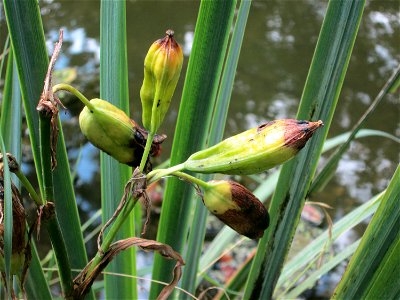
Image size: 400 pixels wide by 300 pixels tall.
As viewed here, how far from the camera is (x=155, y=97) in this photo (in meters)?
0.37

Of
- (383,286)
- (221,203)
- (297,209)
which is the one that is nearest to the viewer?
(221,203)

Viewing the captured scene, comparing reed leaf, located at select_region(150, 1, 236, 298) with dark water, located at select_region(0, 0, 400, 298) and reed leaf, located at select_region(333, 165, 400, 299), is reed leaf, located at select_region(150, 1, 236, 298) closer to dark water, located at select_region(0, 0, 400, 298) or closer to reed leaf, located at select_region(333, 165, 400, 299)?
reed leaf, located at select_region(333, 165, 400, 299)

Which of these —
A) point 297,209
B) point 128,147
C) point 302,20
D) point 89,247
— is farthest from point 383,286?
point 302,20

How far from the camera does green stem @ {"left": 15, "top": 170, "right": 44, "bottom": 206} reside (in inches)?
13.6

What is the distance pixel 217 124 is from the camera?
692 mm

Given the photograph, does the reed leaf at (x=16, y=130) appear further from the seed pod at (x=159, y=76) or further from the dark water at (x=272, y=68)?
the dark water at (x=272, y=68)

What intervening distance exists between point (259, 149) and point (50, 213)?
0.14 m

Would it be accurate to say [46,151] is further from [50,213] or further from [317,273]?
[317,273]

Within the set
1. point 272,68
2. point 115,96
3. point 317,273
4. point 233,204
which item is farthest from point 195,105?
point 272,68

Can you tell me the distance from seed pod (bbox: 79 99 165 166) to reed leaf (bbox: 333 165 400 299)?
0.73 ft

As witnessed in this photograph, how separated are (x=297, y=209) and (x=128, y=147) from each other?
256mm

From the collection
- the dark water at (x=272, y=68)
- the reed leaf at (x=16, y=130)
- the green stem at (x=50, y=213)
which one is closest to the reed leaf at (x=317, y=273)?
the reed leaf at (x=16, y=130)

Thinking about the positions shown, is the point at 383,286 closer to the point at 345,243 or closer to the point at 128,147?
the point at 128,147

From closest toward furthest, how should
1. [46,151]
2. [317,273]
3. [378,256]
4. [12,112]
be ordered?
[46,151], [378,256], [12,112], [317,273]
